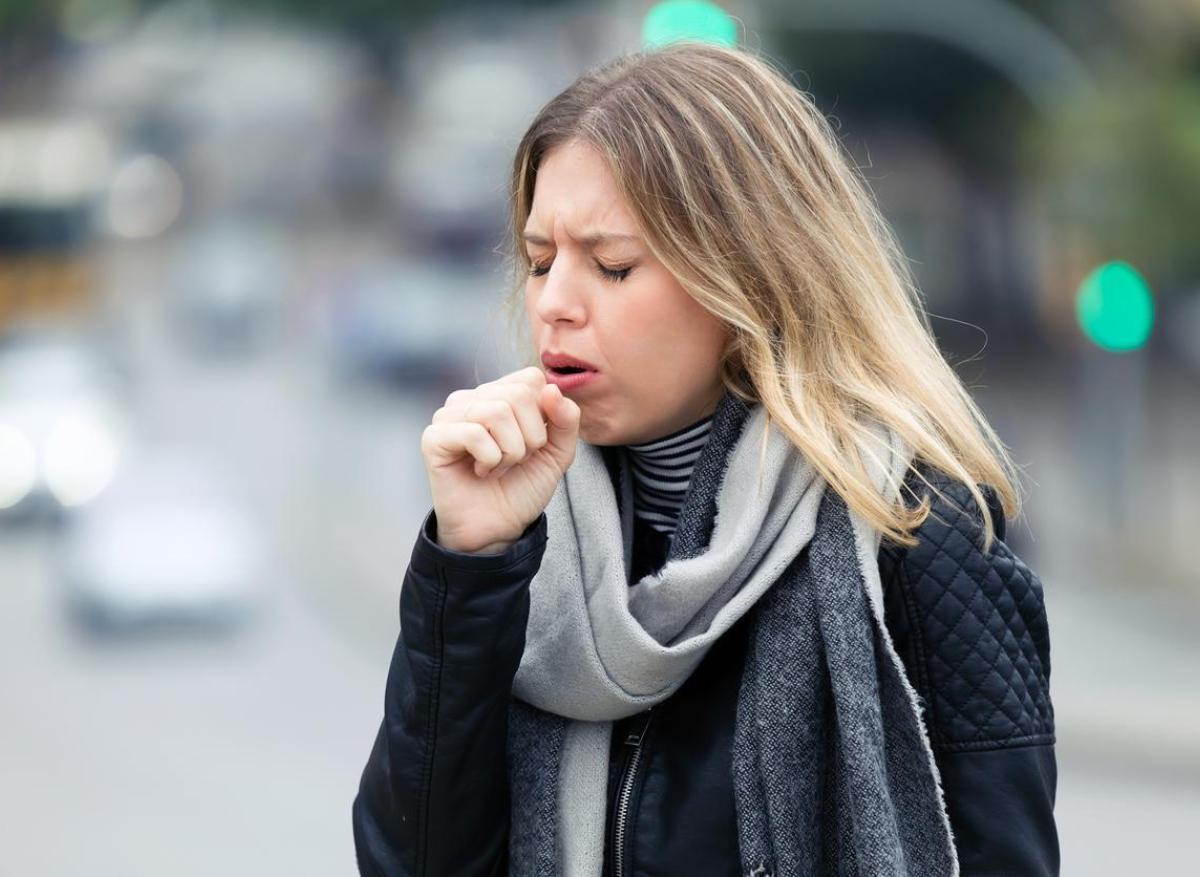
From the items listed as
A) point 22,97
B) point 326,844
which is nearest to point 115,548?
point 326,844

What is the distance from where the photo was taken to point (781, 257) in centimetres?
174

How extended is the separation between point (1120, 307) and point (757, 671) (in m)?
11.4

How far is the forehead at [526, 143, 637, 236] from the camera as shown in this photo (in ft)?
5.56

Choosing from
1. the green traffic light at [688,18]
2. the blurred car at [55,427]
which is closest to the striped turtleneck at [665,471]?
the green traffic light at [688,18]

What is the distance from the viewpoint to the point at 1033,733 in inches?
64.7

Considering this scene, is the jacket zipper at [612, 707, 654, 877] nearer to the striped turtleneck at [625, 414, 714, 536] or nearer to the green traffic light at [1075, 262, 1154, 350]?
the striped turtleneck at [625, 414, 714, 536]

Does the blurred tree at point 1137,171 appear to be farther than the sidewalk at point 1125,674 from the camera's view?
Yes

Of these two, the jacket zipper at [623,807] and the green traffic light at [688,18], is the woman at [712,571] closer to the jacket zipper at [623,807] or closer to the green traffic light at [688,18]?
the jacket zipper at [623,807]

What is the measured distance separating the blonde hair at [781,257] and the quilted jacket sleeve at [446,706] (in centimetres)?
31

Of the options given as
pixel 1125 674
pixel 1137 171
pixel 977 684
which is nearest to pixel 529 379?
Result: pixel 977 684

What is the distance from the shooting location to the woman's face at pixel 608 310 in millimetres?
1698

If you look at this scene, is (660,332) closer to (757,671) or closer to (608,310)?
(608,310)

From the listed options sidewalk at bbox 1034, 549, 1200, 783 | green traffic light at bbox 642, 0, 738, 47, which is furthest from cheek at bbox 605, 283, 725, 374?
green traffic light at bbox 642, 0, 738, 47

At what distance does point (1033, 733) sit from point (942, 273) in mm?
31233
